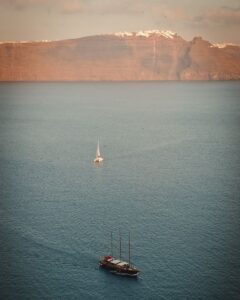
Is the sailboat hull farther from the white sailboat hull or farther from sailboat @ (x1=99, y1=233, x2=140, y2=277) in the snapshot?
the white sailboat hull

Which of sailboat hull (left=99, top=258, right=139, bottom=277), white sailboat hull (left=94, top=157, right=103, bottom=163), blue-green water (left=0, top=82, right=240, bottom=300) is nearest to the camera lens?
blue-green water (left=0, top=82, right=240, bottom=300)

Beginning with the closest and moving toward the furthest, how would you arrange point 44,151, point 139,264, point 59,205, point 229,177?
point 139,264 < point 59,205 < point 229,177 < point 44,151

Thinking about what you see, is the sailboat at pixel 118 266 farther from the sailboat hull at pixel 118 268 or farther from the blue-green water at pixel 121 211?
the blue-green water at pixel 121 211

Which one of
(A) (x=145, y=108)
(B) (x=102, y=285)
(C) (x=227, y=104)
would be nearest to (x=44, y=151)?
(B) (x=102, y=285)

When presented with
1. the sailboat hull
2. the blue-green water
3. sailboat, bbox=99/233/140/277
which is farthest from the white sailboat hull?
the sailboat hull

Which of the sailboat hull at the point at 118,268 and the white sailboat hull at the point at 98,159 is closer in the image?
the sailboat hull at the point at 118,268

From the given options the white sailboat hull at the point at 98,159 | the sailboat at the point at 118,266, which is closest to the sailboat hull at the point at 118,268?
the sailboat at the point at 118,266

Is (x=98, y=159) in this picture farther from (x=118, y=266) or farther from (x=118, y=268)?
(x=118, y=268)

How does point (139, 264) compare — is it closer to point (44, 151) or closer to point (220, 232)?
point (220, 232)
